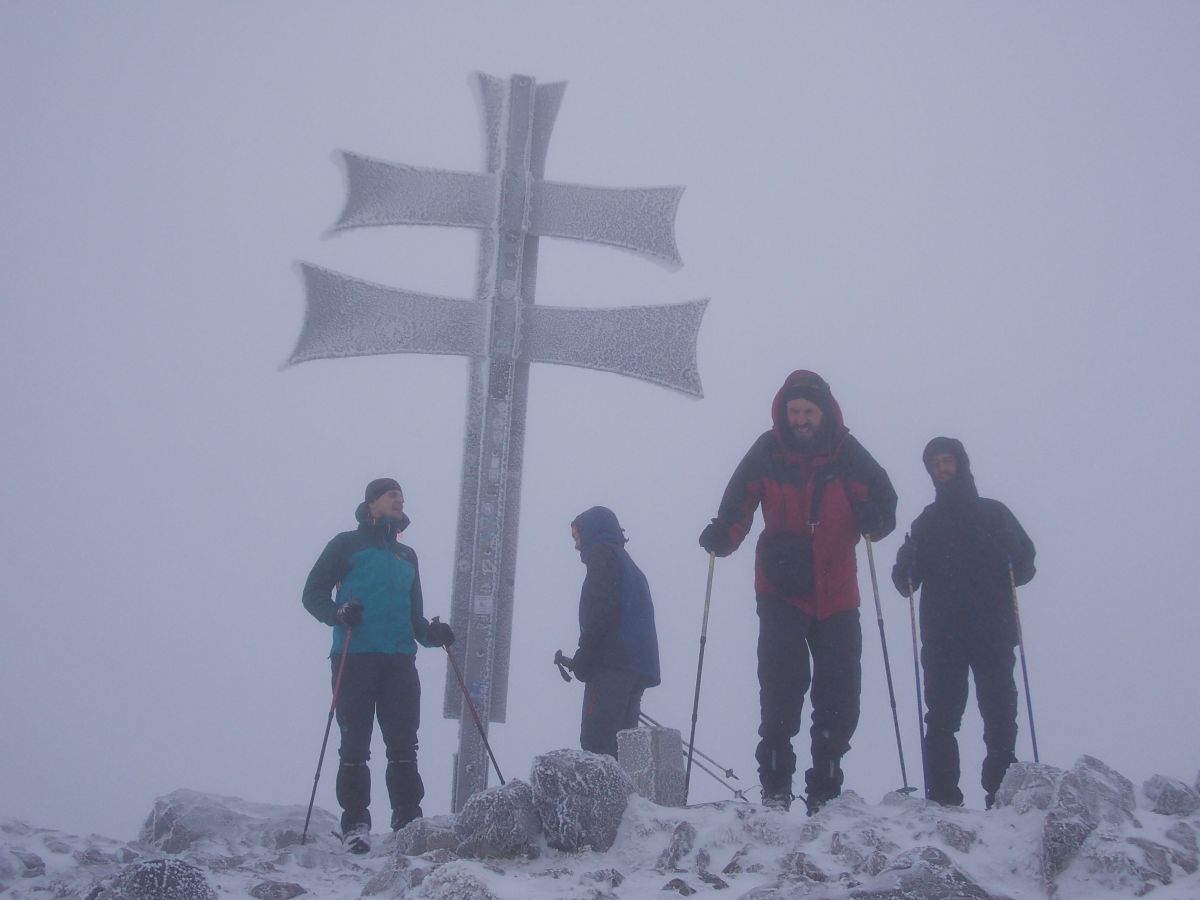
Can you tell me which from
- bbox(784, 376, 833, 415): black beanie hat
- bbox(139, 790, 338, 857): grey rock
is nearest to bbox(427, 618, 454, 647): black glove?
bbox(139, 790, 338, 857): grey rock

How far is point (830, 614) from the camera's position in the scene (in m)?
4.62

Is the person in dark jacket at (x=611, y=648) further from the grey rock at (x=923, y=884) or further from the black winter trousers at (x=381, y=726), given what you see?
the grey rock at (x=923, y=884)

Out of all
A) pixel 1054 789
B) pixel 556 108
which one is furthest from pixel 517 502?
pixel 1054 789

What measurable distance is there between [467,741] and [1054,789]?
3192 mm

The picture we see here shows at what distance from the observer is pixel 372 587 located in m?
5.31

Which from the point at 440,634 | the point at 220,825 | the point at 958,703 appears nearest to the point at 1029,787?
the point at 958,703

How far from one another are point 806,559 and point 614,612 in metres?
1.04

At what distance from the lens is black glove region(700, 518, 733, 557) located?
4.93m

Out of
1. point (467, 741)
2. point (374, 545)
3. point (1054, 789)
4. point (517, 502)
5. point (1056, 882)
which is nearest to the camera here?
point (1056, 882)

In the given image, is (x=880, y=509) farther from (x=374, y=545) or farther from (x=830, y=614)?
(x=374, y=545)

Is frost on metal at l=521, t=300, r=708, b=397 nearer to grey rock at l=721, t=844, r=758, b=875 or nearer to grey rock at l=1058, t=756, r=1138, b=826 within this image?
grey rock at l=1058, t=756, r=1138, b=826

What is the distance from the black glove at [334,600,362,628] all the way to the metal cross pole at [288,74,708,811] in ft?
4.23

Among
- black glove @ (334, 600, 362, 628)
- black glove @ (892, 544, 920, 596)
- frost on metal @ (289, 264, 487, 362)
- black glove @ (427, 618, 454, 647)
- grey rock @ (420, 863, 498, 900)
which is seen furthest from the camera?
frost on metal @ (289, 264, 487, 362)

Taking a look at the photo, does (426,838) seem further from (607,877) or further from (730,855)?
(730,855)
